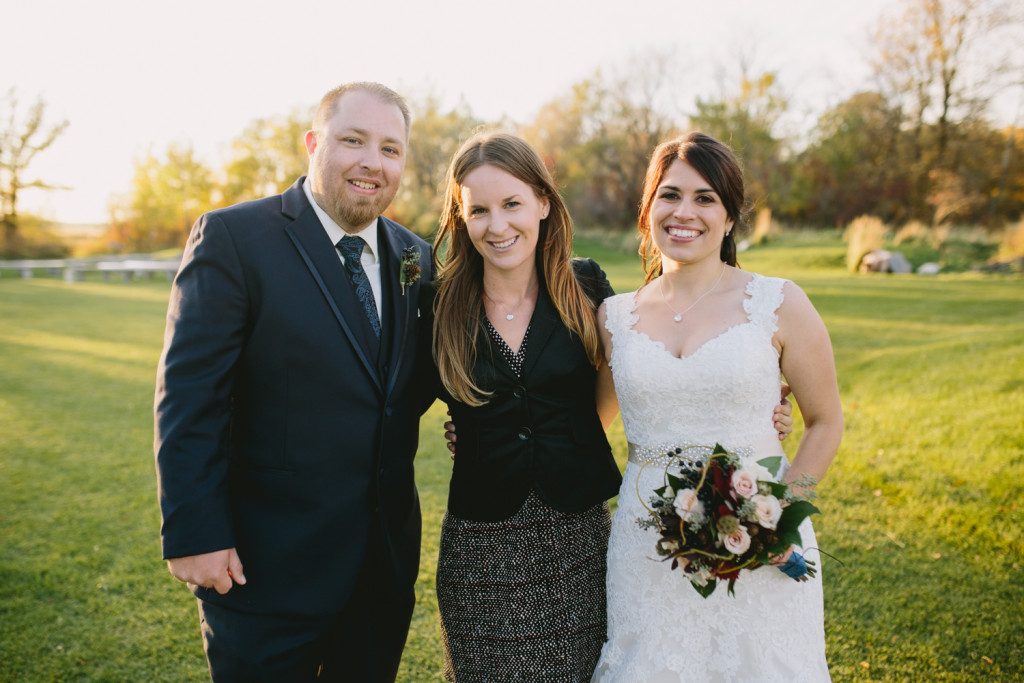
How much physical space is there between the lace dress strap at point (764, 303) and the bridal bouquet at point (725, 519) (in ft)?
2.36

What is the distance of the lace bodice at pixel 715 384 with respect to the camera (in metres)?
2.52

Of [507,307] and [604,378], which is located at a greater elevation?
[507,307]

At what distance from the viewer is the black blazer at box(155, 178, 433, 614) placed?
2264mm

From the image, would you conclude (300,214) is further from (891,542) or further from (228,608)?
(891,542)

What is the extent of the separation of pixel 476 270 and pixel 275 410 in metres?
1.25

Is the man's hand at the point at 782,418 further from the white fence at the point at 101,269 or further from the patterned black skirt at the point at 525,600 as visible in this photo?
the white fence at the point at 101,269

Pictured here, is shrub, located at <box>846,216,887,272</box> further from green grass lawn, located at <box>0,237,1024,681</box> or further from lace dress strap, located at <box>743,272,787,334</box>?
lace dress strap, located at <box>743,272,787,334</box>

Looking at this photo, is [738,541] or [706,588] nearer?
[738,541]

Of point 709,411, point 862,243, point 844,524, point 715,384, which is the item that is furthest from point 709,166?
point 862,243

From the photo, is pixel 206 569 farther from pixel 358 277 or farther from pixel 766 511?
pixel 766 511

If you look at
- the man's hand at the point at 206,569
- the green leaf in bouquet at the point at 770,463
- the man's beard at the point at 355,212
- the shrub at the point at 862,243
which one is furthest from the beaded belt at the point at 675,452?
the shrub at the point at 862,243

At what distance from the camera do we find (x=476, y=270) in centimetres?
316

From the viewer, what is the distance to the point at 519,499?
2.68 metres

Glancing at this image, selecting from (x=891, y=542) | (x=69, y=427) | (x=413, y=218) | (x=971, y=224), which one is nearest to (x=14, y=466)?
(x=69, y=427)
